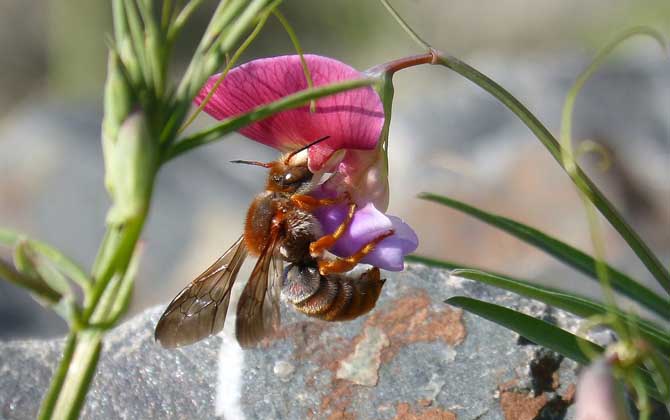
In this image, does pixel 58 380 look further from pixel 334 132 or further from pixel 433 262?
pixel 433 262

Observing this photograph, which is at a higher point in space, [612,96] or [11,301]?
[612,96]

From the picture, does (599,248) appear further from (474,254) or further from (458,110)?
(458,110)

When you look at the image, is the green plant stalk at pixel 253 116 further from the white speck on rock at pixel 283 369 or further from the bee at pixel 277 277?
the white speck on rock at pixel 283 369

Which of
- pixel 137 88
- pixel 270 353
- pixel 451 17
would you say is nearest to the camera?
pixel 137 88

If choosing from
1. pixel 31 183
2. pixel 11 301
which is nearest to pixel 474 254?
pixel 11 301

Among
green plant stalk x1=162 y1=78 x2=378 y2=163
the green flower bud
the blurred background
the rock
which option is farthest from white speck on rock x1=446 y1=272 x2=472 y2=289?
the blurred background

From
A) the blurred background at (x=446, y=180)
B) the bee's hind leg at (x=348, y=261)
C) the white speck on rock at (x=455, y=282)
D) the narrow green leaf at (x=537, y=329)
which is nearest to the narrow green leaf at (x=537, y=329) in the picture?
the narrow green leaf at (x=537, y=329)

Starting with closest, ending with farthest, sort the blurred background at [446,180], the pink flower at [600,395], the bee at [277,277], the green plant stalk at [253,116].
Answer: the pink flower at [600,395], the green plant stalk at [253,116], the bee at [277,277], the blurred background at [446,180]
